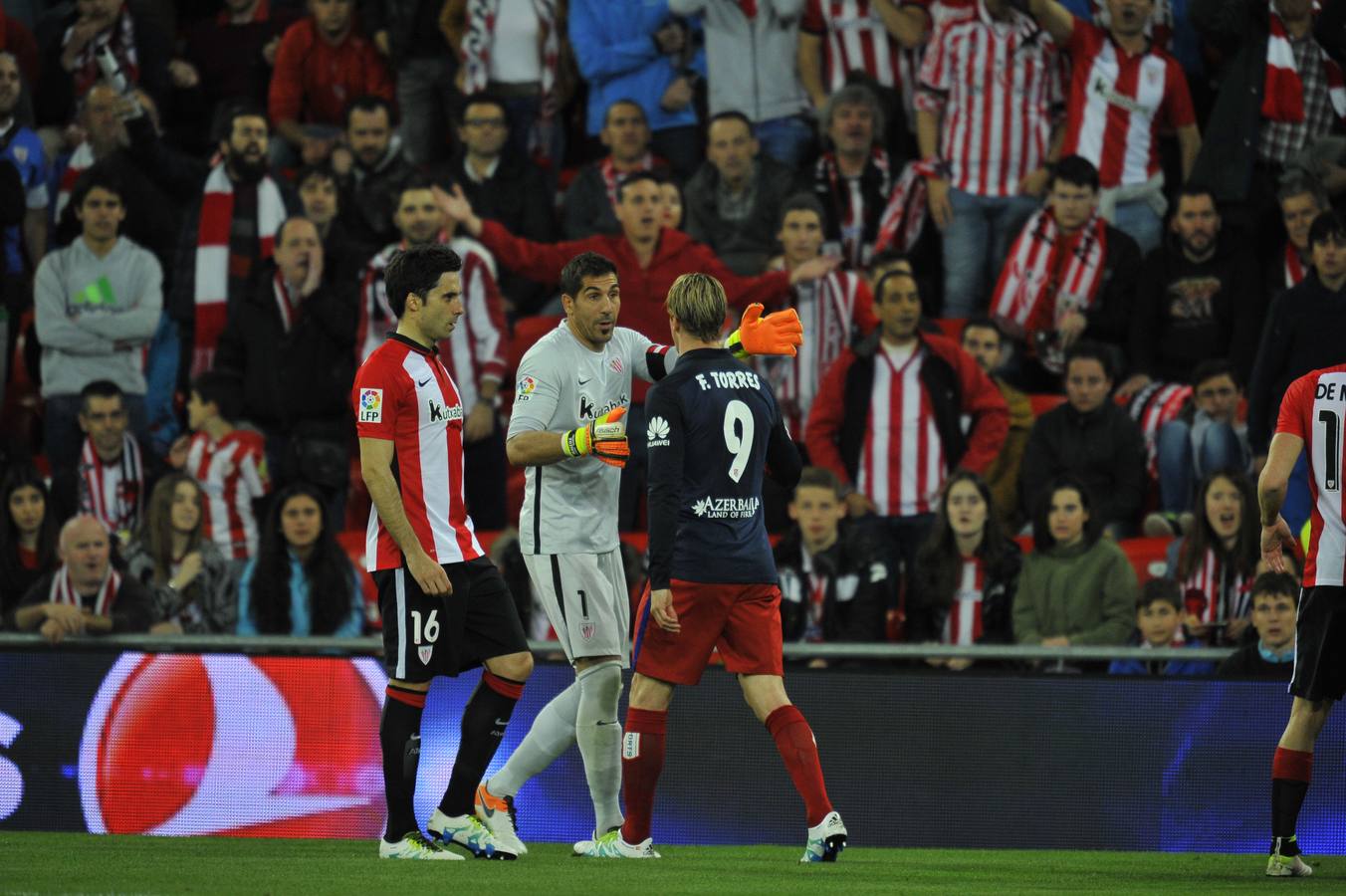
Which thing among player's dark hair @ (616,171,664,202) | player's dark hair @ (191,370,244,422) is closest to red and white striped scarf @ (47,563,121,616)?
player's dark hair @ (191,370,244,422)

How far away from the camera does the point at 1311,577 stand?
744 centimetres

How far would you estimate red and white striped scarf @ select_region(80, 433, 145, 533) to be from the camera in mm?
12344

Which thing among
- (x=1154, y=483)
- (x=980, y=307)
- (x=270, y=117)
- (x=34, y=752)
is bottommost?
(x=34, y=752)

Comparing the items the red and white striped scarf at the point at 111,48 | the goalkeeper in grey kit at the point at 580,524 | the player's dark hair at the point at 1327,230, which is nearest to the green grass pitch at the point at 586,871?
the goalkeeper in grey kit at the point at 580,524

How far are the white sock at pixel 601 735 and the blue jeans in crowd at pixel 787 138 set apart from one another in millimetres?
6720

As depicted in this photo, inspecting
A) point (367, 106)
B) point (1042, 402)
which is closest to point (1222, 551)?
point (1042, 402)

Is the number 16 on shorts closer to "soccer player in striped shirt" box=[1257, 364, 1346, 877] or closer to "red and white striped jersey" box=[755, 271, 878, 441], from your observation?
"soccer player in striped shirt" box=[1257, 364, 1346, 877]

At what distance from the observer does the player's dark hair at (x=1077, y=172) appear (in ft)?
40.6

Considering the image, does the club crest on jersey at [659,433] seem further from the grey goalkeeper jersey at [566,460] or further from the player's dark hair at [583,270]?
the player's dark hair at [583,270]

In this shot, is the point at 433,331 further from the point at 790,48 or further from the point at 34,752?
the point at 790,48

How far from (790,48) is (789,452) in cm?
691

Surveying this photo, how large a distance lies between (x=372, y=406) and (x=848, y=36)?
7.49m

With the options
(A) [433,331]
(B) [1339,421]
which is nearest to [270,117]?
(A) [433,331]

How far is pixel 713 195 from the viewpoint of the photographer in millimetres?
13188
